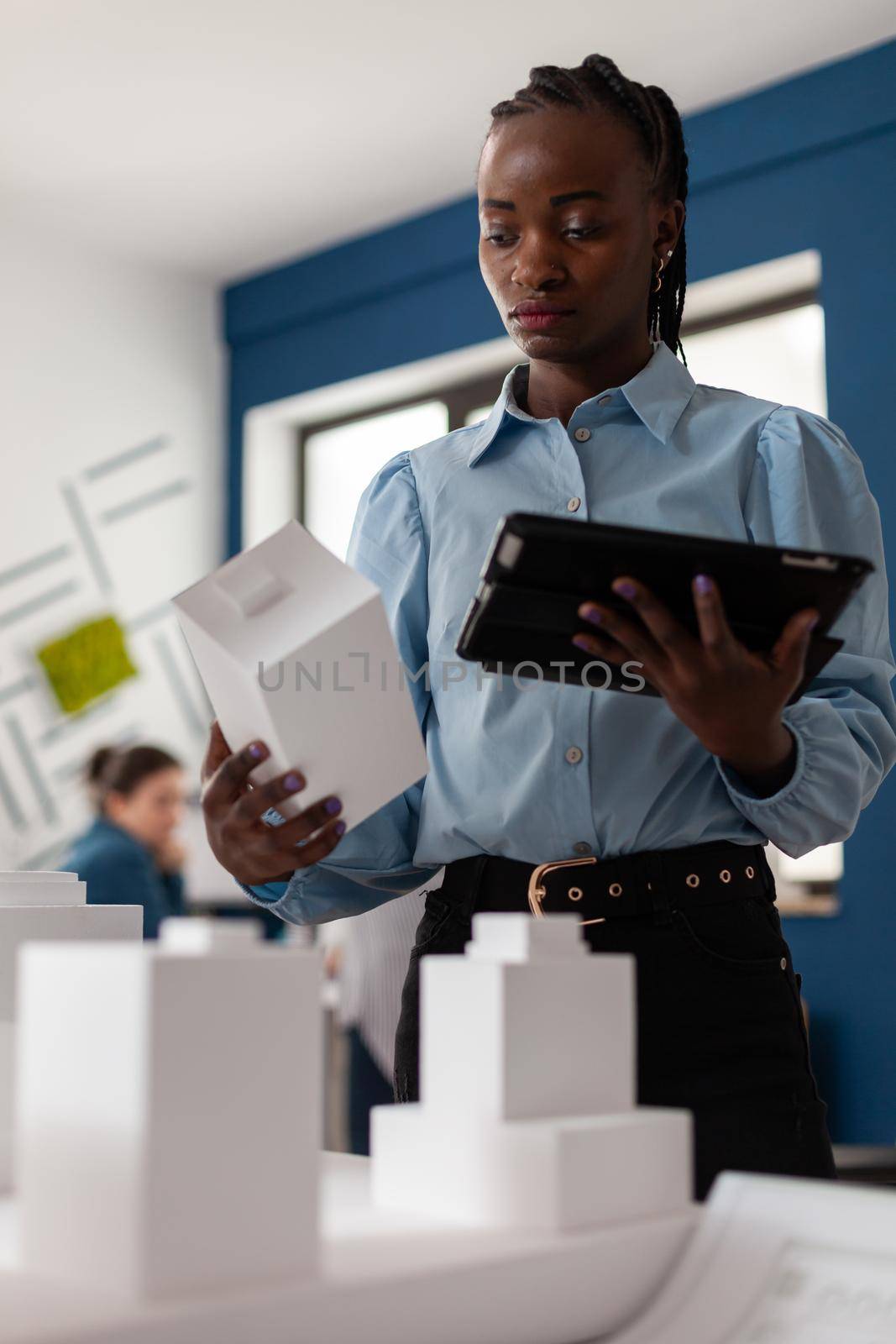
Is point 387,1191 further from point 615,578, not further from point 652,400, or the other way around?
point 652,400

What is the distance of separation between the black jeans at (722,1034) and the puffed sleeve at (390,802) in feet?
0.64

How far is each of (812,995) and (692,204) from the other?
2.01 m

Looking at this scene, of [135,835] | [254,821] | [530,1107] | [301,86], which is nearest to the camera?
[530,1107]

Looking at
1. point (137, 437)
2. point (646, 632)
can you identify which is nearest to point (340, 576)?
point (646, 632)

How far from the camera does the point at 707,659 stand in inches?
32.3

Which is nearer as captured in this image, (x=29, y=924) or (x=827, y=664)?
(x=29, y=924)

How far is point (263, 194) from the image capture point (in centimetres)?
461

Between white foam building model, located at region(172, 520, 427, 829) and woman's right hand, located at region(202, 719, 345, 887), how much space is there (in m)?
0.01

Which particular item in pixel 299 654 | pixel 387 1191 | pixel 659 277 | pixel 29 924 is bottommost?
pixel 387 1191

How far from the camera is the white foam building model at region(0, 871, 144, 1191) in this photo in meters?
0.74

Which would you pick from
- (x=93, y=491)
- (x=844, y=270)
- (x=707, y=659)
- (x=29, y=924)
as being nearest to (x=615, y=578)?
(x=707, y=659)

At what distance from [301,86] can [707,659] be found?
3.50 meters

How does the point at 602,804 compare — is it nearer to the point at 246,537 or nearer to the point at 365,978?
the point at 365,978

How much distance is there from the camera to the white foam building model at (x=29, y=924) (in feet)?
2.42
